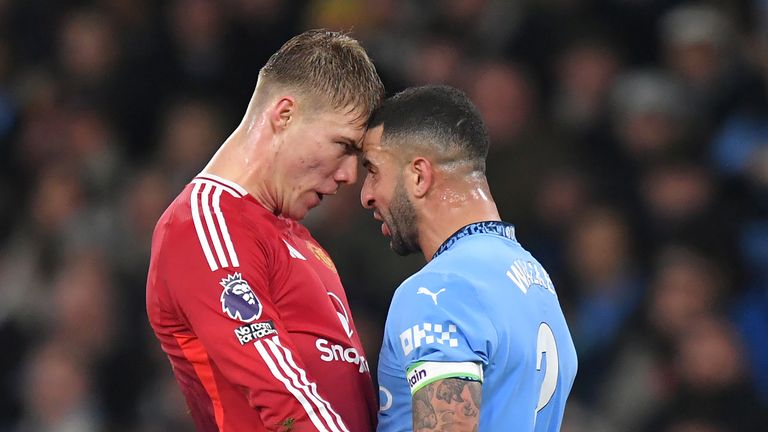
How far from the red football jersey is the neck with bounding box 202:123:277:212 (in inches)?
2.0

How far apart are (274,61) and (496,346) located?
1217 mm

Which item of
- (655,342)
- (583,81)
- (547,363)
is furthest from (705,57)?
(547,363)

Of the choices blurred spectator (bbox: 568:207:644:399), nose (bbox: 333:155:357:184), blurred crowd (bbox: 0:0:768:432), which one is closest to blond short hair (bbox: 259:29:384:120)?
nose (bbox: 333:155:357:184)

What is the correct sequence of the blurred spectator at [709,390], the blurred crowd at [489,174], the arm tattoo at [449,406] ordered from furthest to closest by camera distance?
1. the blurred crowd at [489,174]
2. the blurred spectator at [709,390]
3. the arm tattoo at [449,406]

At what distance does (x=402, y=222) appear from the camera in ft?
13.1

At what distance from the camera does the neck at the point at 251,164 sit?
3973 millimetres

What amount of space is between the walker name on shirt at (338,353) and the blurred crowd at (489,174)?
299 cm

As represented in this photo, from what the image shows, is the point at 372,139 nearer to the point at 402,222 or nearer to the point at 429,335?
the point at 402,222

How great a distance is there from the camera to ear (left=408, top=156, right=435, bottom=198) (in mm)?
3873

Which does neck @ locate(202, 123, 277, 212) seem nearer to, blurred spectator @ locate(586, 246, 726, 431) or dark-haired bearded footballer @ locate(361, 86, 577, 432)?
dark-haired bearded footballer @ locate(361, 86, 577, 432)

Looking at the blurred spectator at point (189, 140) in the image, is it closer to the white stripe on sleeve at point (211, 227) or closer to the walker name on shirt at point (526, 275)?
the white stripe on sleeve at point (211, 227)

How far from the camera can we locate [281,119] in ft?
13.1

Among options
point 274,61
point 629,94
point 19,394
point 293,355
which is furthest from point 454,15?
point 293,355

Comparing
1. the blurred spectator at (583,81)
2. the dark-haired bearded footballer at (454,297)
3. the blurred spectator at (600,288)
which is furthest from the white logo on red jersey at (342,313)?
the blurred spectator at (583,81)
